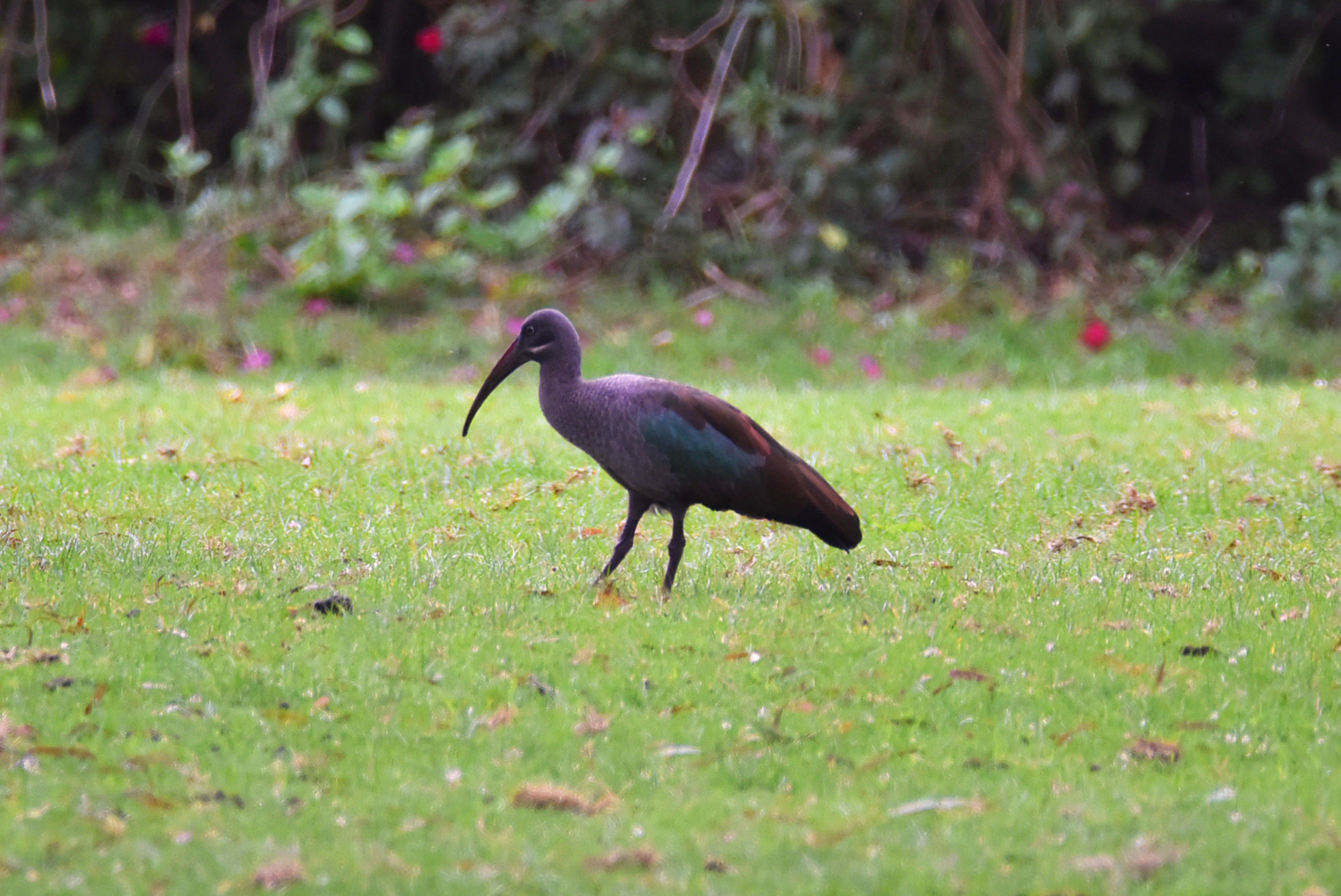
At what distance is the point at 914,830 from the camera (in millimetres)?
4105

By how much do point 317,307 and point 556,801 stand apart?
33.0 ft

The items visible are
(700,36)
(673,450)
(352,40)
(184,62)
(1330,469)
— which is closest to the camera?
(673,450)

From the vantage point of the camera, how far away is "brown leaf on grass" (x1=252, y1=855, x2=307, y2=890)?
3712 mm

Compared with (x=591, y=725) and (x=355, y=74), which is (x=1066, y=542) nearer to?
(x=591, y=725)

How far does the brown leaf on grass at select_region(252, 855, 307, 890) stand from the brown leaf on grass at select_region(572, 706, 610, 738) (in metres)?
1.08

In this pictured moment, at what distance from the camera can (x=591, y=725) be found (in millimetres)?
4688

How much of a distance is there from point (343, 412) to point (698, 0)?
733cm

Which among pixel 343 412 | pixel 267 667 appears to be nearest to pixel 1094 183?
pixel 343 412

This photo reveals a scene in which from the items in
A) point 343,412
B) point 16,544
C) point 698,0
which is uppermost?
point 698,0

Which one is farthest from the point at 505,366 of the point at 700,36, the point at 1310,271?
the point at 1310,271

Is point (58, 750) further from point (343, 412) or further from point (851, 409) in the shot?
point (851, 409)

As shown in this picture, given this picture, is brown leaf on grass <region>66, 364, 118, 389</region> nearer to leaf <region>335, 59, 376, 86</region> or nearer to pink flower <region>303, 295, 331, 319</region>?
pink flower <region>303, 295, 331, 319</region>

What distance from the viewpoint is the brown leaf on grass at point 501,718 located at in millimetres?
4684

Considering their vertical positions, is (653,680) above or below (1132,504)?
above
